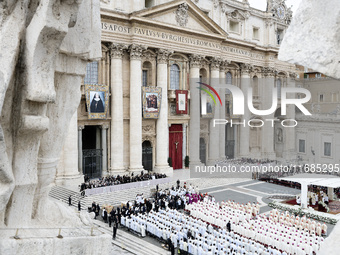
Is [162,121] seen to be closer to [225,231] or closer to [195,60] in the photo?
[195,60]

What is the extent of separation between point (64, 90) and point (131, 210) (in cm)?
1597

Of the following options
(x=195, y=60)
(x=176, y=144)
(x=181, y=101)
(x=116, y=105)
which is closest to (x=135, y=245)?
(x=116, y=105)

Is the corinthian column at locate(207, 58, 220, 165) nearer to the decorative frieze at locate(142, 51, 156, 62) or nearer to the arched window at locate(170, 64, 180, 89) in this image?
the arched window at locate(170, 64, 180, 89)

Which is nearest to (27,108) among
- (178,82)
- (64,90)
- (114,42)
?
(64,90)

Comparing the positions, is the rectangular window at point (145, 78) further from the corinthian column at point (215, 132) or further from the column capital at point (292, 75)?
the column capital at point (292, 75)

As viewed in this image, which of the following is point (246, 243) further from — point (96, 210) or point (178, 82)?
point (178, 82)

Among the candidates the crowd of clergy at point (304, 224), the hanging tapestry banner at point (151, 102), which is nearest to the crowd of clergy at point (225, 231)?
the crowd of clergy at point (304, 224)

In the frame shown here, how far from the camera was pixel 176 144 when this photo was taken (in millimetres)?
34594

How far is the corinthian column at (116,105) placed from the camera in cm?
2906

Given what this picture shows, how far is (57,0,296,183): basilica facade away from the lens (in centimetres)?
2908

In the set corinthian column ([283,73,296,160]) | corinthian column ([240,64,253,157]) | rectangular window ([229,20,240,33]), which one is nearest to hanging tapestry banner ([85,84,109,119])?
corinthian column ([240,64,253,157])

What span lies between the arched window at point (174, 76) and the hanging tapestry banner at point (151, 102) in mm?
3362

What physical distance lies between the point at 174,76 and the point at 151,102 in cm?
499

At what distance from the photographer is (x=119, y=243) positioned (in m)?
16.6
